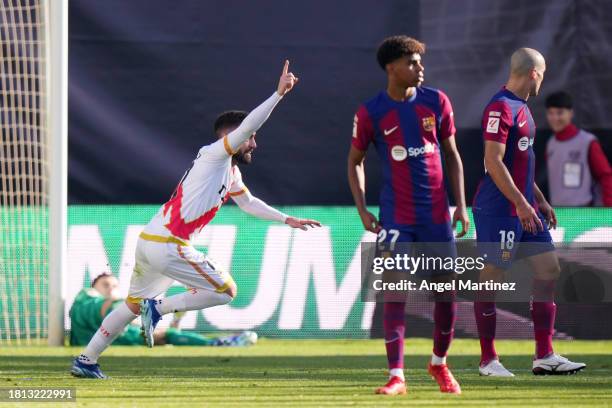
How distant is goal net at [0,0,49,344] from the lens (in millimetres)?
11445

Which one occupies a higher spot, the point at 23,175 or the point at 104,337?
the point at 23,175

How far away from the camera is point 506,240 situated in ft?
27.4

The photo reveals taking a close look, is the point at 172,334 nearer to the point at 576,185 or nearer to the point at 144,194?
the point at 144,194

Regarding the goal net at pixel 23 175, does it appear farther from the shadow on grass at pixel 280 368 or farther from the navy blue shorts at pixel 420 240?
the navy blue shorts at pixel 420 240

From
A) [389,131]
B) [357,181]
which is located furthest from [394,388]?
[389,131]

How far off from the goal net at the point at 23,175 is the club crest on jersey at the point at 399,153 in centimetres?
506

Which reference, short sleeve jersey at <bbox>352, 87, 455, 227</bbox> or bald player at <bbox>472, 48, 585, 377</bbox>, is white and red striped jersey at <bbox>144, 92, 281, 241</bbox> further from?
bald player at <bbox>472, 48, 585, 377</bbox>

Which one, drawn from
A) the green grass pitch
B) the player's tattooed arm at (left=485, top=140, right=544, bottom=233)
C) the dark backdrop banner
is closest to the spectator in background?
the dark backdrop banner

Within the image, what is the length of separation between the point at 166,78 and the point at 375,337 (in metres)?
3.72

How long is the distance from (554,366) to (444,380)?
1.39 meters

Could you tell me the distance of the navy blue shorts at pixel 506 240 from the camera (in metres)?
8.37

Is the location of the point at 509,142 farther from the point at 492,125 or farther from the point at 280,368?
the point at 280,368

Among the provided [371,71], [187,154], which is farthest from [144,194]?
[371,71]

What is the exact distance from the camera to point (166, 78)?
13516 millimetres
